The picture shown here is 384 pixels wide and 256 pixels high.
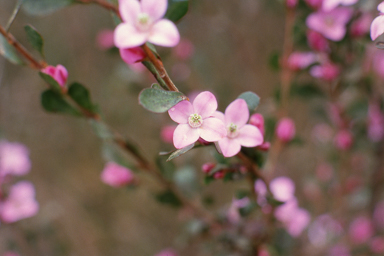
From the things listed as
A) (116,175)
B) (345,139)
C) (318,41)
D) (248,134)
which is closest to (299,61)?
(318,41)

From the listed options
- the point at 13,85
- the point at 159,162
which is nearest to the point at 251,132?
the point at 159,162

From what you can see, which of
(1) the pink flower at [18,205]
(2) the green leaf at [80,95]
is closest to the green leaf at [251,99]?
(2) the green leaf at [80,95]

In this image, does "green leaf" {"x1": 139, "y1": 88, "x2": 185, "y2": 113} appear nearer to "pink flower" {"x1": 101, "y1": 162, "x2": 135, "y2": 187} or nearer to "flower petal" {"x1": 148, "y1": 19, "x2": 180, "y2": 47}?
"flower petal" {"x1": 148, "y1": 19, "x2": 180, "y2": 47}

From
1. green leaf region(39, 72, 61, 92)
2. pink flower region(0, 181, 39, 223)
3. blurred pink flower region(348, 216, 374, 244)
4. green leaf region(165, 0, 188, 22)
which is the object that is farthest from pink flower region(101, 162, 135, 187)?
blurred pink flower region(348, 216, 374, 244)

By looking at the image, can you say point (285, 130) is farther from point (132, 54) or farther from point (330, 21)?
point (132, 54)

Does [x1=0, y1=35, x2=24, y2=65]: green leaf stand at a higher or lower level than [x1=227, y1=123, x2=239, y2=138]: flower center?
lower

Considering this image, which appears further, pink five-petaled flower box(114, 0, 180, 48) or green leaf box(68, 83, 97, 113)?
green leaf box(68, 83, 97, 113)

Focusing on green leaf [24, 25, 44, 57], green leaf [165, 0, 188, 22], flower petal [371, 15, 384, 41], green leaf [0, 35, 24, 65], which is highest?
flower petal [371, 15, 384, 41]

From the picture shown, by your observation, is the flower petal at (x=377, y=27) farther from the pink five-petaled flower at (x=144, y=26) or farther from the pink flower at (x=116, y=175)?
the pink flower at (x=116, y=175)
